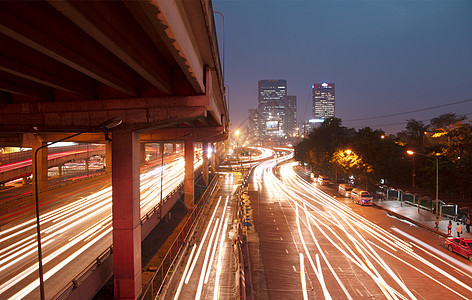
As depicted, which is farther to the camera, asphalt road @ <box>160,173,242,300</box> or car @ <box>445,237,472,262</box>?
car @ <box>445,237,472,262</box>

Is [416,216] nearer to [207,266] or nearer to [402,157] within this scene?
[402,157]

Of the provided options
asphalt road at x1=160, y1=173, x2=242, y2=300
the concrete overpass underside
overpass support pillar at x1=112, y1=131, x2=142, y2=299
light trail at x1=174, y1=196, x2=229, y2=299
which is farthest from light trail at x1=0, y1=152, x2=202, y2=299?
light trail at x1=174, y1=196, x2=229, y2=299

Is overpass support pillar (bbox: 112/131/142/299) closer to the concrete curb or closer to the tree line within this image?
the concrete curb

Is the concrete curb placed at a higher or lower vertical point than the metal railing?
lower

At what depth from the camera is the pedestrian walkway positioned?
61.2 ft

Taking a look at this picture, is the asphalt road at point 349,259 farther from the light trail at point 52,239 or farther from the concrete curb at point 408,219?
the light trail at point 52,239

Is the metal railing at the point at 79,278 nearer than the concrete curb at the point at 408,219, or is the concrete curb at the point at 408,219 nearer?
the metal railing at the point at 79,278

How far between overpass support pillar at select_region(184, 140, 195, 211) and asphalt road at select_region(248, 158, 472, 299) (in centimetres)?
721

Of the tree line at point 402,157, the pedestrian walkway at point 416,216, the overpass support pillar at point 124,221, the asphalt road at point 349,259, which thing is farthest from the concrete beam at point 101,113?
the tree line at point 402,157

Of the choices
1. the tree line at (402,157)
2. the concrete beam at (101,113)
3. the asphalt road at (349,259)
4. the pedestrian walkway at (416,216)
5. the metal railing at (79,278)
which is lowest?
the pedestrian walkway at (416,216)

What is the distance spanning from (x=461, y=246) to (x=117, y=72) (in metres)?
20.5

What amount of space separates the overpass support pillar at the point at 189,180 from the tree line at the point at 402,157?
73.2 feet

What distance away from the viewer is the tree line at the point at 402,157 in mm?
24719

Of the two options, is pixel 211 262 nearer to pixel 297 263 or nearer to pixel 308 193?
pixel 297 263
